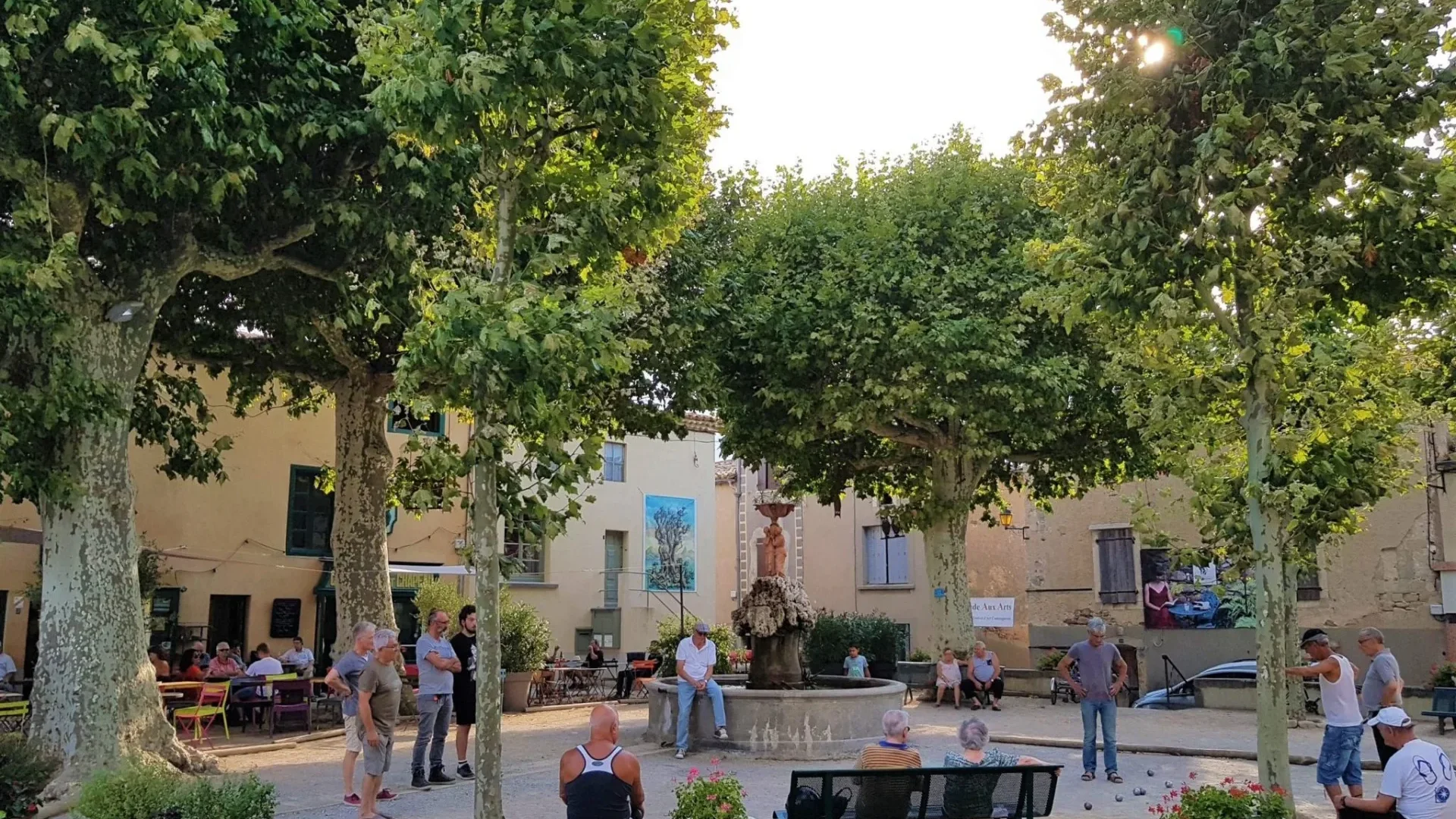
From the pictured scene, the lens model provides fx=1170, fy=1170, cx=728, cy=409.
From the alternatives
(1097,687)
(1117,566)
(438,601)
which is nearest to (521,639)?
(438,601)

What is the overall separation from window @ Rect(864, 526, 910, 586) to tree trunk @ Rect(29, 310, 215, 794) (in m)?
25.5

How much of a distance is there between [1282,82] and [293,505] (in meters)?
20.5

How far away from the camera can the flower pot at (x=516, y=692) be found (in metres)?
20.0

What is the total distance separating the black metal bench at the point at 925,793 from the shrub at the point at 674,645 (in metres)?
15.0

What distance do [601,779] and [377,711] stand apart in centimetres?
371

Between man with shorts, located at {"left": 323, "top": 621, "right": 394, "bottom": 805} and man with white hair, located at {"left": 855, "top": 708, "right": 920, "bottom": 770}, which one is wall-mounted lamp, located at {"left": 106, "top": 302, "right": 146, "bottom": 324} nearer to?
man with shorts, located at {"left": 323, "top": 621, "right": 394, "bottom": 805}

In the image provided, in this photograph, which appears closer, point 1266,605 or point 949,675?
point 1266,605

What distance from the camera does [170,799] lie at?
7723 mm

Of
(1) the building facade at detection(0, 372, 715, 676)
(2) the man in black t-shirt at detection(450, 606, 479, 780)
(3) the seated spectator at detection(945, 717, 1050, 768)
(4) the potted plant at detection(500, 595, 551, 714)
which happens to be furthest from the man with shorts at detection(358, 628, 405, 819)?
(4) the potted plant at detection(500, 595, 551, 714)

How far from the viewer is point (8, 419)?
1018cm

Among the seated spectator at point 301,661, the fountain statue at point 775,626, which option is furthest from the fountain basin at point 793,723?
the seated spectator at point 301,661

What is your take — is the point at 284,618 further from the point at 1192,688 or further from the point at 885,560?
the point at 885,560

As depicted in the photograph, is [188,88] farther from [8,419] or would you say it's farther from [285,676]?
[285,676]

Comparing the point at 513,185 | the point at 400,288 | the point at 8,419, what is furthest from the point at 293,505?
the point at 513,185
